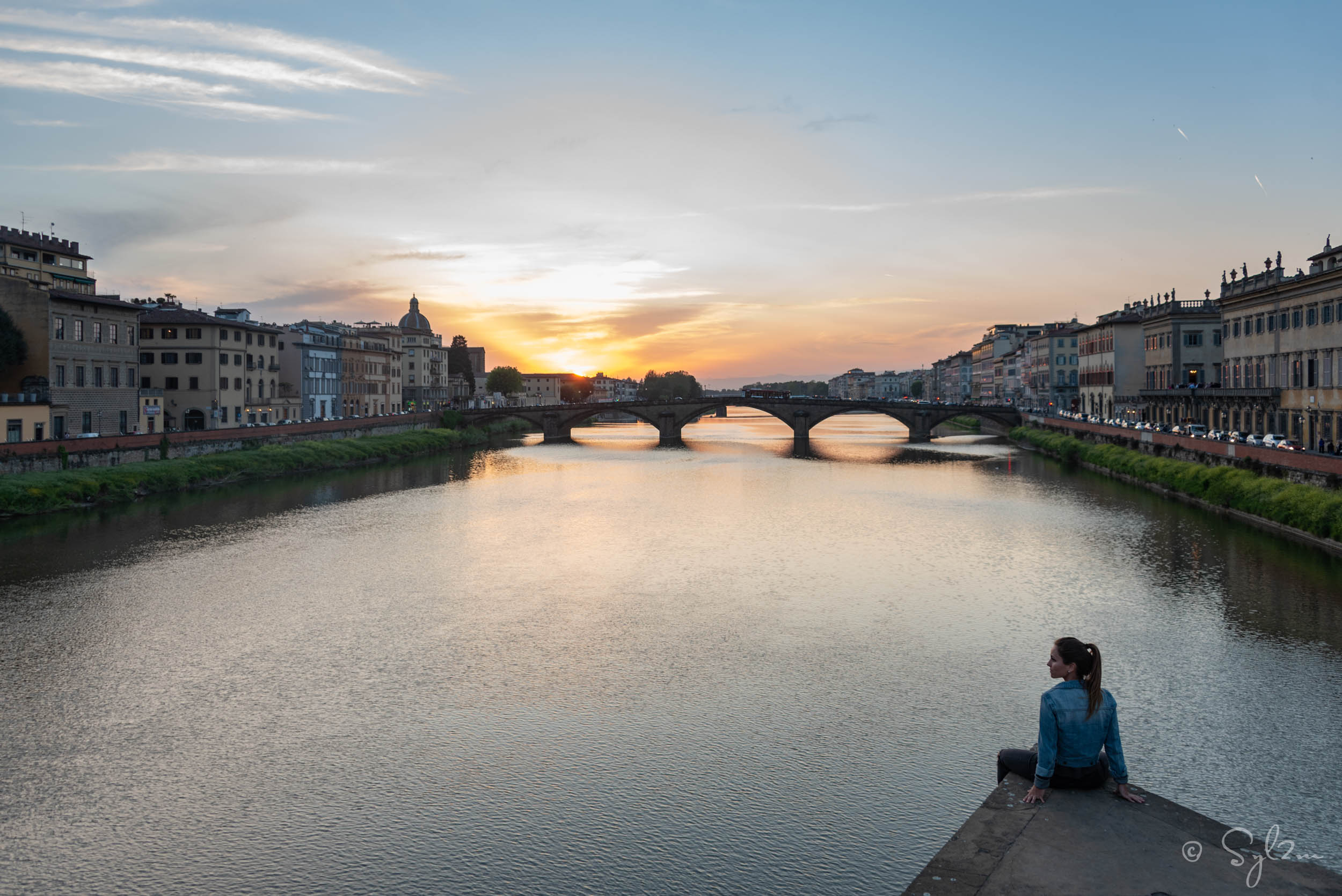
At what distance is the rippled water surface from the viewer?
13.3 metres

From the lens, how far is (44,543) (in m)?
37.4

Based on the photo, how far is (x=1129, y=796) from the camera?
931 centimetres

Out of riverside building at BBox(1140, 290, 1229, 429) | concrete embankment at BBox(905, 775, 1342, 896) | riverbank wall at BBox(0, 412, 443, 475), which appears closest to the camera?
concrete embankment at BBox(905, 775, 1342, 896)

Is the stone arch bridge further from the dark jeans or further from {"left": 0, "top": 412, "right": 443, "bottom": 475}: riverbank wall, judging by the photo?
the dark jeans

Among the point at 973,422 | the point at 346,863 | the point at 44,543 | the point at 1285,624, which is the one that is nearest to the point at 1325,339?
the point at 1285,624

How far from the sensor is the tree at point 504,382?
180 meters

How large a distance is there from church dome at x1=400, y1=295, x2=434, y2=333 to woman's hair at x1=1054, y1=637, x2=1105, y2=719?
6090 inches

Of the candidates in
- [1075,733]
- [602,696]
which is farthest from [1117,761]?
[602,696]

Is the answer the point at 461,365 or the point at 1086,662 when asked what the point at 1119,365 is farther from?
the point at 461,365

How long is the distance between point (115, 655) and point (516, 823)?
1347 cm

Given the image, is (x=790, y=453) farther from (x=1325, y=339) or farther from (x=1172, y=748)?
(x=1172, y=748)

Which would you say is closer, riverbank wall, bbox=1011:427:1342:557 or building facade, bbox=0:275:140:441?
riverbank wall, bbox=1011:427:1342:557

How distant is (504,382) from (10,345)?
12500 centimetres

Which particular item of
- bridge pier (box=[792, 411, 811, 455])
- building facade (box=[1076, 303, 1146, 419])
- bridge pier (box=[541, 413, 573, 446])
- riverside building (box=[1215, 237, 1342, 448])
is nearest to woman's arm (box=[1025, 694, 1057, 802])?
riverside building (box=[1215, 237, 1342, 448])
